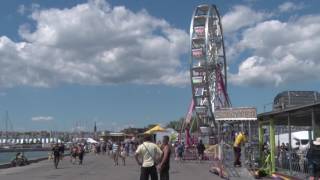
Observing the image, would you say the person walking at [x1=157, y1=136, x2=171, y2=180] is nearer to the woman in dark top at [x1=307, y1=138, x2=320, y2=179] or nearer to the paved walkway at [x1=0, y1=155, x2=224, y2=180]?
the woman in dark top at [x1=307, y1=138, x2=320, y2=179]

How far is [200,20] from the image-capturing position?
83375mm

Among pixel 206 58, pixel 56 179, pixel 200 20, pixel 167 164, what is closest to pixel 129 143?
pixel 206 58

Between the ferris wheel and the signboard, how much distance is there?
51207 mm

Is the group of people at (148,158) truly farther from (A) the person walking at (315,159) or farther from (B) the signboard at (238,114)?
(B) the signboard at (238,114)

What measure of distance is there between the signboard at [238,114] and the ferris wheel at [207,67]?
5121cm

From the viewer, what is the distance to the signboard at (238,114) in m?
26.7

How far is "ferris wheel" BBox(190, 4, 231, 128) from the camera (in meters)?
80.8

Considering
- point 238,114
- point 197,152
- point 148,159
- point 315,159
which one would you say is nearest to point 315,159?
point 315,159

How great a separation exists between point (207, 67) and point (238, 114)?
52872mm

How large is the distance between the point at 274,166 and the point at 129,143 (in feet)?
119

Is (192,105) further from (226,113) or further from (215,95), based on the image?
(226,113)

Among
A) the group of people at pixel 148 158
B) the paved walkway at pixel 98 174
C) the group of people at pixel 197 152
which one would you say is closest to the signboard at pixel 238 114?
the paved walkway at pixel 98 174

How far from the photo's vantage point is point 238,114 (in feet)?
90.2

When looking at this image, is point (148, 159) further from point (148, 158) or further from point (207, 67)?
point (207, 67)
